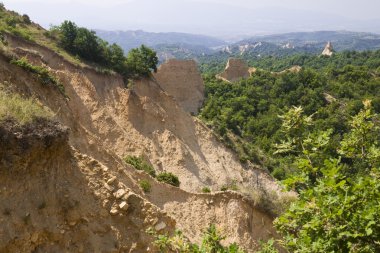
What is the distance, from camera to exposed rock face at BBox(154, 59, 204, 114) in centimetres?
4212

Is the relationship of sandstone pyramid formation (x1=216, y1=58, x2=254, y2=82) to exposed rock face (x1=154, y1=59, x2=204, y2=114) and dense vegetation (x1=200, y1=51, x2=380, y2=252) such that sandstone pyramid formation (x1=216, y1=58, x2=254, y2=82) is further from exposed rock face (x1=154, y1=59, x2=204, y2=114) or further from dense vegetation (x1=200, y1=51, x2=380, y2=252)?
exposed rock face (x1=154, y1=59, x2=204, y2=114)

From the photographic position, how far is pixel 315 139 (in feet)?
25.0

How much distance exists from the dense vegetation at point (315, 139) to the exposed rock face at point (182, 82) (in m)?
1.85

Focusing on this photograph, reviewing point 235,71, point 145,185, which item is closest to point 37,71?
point 145,185

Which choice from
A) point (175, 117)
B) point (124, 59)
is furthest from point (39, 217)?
point (124, 59)

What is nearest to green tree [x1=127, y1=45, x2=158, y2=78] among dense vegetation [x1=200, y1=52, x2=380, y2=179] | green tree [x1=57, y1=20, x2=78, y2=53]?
green tree [x1=57, y1=20, x2=78, y2=53]

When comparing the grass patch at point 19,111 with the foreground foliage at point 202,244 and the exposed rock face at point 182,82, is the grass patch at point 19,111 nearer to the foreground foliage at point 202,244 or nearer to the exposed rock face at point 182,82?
the foreground foliage at point 202,244

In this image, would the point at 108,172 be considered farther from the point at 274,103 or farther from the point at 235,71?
the point at 235,71

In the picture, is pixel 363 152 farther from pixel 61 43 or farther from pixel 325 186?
pixel 61 43

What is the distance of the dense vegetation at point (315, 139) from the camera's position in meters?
6.14

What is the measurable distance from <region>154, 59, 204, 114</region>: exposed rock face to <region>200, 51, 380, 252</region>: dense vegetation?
185 cm

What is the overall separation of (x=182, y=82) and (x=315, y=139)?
36563 mm

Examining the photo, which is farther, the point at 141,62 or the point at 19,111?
the point at 141,62

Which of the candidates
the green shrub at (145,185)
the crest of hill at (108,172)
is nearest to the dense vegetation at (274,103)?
the crest of hill at (108,172)
